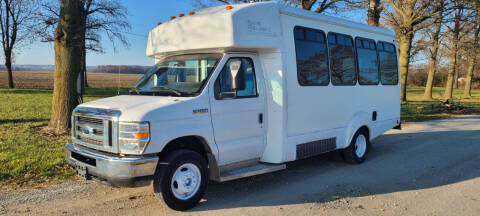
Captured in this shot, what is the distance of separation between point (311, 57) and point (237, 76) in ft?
6.28

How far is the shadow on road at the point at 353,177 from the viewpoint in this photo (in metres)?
5.45

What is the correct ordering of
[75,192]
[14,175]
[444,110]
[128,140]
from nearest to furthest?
[128,140]
[75,192]
[14,175]
[444,110]

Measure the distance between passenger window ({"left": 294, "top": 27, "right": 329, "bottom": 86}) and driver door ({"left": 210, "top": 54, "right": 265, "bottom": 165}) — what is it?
2.90 feet

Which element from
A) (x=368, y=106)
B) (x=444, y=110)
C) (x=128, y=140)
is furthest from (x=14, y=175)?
(x=444, y=110)

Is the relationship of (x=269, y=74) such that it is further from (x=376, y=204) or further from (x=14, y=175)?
(x=14, y=175)

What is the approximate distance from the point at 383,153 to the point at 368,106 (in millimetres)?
1548

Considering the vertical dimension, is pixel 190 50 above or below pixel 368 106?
above

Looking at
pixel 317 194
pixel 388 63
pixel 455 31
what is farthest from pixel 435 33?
pixel 317 194

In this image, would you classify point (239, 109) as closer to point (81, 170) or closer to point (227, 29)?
point (227, 29)

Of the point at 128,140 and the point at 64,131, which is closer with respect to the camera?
the point at 128,140

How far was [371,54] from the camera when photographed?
8062 millimetres

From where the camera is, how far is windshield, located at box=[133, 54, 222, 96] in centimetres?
508

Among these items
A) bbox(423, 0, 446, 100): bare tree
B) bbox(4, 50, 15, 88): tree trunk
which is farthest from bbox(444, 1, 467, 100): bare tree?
bbox(4, 50, 15, 88): tree trunk

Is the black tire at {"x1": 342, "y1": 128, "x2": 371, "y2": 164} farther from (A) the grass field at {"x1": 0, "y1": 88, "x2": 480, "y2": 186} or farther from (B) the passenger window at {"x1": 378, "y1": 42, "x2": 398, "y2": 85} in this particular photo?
(A) the grass field at {"x1": 0, "y1": 88, "x2": 480, "y2": 186}
